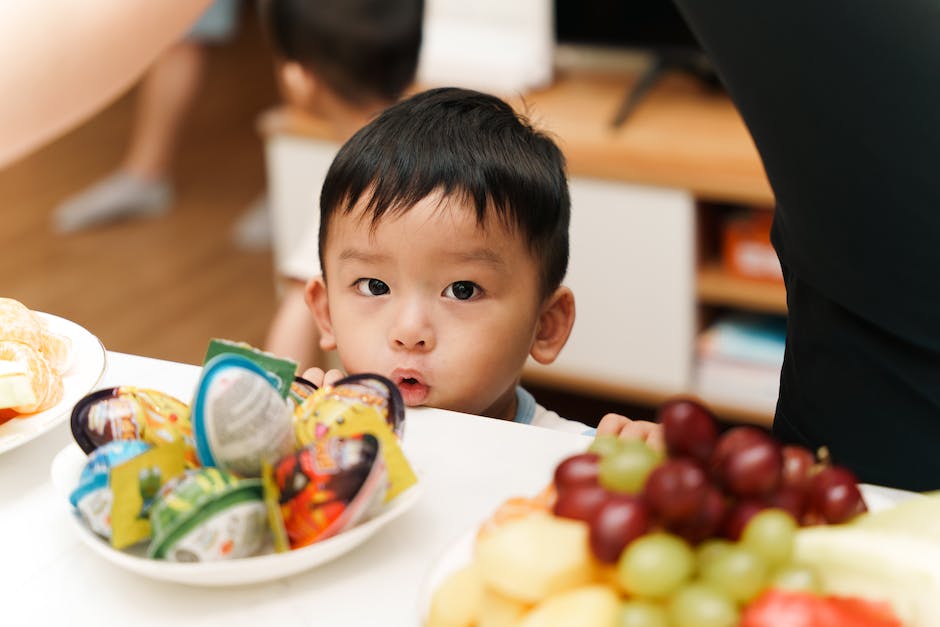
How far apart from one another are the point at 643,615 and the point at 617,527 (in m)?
0.04

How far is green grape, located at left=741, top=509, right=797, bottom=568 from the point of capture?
52 centimetres

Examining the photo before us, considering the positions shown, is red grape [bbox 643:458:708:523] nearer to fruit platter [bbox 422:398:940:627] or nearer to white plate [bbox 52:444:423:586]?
fruit platter [bbox 422:398:940:627]

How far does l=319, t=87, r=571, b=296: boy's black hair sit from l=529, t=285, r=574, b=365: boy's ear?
33 millimetres

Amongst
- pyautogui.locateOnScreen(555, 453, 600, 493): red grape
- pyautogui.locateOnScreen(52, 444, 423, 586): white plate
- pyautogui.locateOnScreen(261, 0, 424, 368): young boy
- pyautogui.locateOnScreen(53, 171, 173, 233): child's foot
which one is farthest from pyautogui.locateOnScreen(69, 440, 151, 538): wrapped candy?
pyautogui.locateOnScreen(53, 171, 173, 233): child's foot

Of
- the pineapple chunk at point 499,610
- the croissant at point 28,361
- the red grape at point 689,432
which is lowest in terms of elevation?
the croissant at point 28,361

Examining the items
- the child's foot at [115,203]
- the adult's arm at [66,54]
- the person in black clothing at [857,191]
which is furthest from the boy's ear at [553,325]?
the child's foot at [115,203]

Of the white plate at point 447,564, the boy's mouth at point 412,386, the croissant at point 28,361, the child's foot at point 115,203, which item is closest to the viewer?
the white plate at point 447,564

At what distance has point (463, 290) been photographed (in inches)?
42.1

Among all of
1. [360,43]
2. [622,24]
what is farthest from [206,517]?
[622,24]

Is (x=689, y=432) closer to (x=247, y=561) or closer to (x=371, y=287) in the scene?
(x=247, y=561)

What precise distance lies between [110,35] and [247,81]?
4168mm

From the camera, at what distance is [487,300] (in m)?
1.07

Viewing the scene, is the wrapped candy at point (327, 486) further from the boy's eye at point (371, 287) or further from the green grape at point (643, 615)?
the boy's eye at point (371, 287)

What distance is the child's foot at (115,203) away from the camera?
369 centimetres
